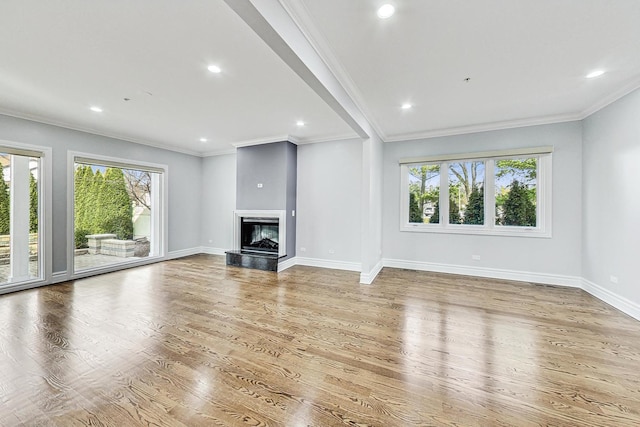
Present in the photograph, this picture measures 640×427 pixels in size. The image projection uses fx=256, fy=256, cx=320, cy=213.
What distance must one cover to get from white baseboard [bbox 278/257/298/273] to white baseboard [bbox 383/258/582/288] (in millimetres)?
1946

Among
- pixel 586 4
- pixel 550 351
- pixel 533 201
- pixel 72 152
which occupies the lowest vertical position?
pixel 550 351

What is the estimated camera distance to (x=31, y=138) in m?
4.06

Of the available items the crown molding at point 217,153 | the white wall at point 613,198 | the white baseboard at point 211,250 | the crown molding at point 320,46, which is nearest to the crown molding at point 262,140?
the crown molding at point 217,153

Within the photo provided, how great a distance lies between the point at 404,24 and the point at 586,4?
126 cm

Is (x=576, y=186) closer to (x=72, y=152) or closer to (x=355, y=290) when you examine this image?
(x=355, y=290)

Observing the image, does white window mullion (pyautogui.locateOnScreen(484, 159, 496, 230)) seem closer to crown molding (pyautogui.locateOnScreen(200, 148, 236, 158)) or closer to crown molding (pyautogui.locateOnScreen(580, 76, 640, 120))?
crown molding (pyautogui.locateOnScreen(580, 76, 640, 120))

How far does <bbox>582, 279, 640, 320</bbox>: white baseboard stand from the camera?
3031mm

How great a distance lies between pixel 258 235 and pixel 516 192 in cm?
516

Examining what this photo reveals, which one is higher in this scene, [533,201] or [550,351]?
[533,201]

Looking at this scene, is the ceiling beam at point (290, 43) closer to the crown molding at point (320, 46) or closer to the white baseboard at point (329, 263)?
the crown molding at point (320, 46)

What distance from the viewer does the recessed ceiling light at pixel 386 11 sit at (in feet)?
6.06

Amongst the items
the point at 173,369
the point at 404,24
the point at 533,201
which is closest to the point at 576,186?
the point at 533,201

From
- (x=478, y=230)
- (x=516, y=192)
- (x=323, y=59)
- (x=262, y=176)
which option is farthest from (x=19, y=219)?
(x=516, y=192)

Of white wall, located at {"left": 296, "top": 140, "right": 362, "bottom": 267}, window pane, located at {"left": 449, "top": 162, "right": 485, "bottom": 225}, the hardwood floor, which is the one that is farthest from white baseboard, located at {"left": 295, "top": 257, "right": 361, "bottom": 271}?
window pane, located at {"left": 449, "top": 162, "right": 485, "bottom": 225}
